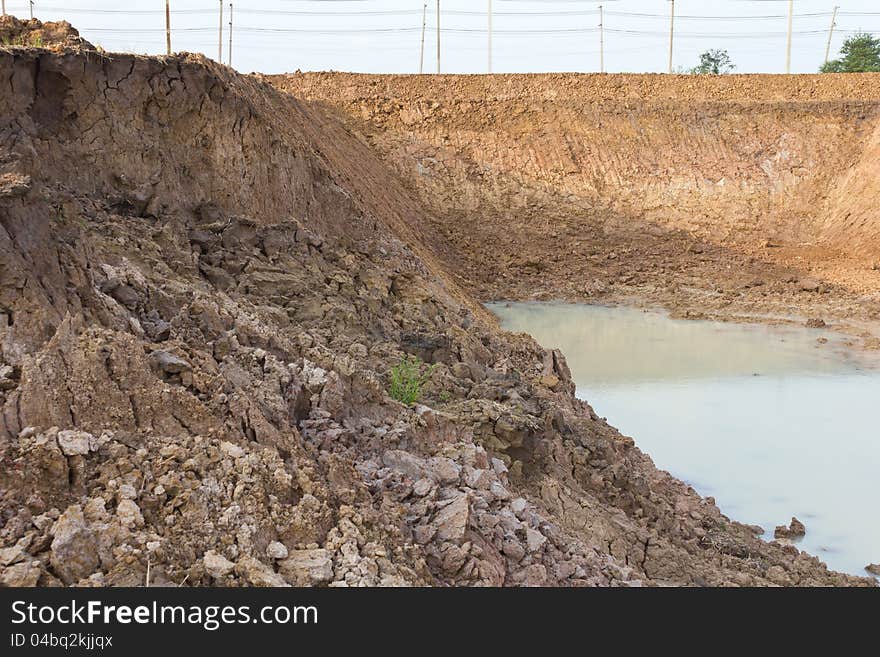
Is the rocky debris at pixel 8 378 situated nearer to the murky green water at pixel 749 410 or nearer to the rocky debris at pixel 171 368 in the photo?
the rocky debris at pixel 171 368

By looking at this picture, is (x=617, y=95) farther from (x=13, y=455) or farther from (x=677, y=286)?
(x=13, y=455)

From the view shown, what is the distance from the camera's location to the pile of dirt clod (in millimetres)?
3328

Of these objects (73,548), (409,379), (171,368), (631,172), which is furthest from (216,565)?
(631,172)

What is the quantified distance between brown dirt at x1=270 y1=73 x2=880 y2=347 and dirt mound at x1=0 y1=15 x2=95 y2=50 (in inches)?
400

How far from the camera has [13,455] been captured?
329 centimetres

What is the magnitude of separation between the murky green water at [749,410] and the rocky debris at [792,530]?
0.23 feet


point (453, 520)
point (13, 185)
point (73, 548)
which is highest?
point (13, 185)

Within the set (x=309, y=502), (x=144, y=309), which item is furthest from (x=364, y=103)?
(x=309, y=502)

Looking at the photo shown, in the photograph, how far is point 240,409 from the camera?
3990 millimetres

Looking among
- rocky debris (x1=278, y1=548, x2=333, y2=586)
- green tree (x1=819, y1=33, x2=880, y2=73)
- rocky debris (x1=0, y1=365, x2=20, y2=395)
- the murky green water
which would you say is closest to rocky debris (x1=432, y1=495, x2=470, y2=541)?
rocky debris (x1=278, y1=548, x2=333, y2=586)

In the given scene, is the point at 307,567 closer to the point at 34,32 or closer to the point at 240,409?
the point at 240,409

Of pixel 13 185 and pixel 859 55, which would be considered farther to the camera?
pixel 859 55

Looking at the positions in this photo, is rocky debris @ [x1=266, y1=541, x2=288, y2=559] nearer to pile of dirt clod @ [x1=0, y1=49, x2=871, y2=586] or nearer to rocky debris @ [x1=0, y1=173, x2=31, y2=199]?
pile of dirt clod @ [x1=0, y1=49, x2=871, y2=586]

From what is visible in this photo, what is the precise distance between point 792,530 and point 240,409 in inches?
196
